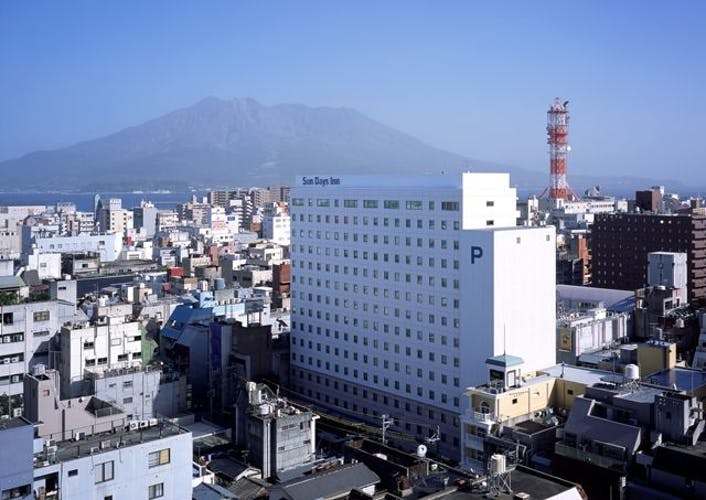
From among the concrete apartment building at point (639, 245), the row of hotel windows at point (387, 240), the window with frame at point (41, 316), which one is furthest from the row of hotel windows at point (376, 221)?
the concrete apartment building at point (639, 245)

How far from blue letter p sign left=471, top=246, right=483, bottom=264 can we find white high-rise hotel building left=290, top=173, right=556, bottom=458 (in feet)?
0.13

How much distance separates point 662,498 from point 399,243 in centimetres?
1779

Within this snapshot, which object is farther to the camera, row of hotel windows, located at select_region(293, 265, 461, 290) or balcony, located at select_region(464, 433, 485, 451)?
row of hotel windows, located at select_region(293, 265, 461, 290)

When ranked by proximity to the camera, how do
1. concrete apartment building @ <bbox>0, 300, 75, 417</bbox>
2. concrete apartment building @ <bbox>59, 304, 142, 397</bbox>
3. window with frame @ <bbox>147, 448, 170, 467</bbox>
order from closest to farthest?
window with frame @ <bbox>147, 448, 170, 467</bbox>, concrete apartment building @ <bbox>59, 304, 142, 397</bbox>, concrete apartment building @ <bbox>0, 300, 75, 417</bbox>

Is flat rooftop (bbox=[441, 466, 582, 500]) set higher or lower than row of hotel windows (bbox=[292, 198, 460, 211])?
lower

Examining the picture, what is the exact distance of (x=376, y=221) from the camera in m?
35.3

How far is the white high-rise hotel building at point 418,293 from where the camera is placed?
3070cm

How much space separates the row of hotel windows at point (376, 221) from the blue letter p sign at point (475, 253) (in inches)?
51.4

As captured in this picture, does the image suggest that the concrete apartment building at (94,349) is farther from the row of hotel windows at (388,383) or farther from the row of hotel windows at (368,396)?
the row of hotel windows at (388,383)

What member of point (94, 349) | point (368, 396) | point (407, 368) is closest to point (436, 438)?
point (407, 368)

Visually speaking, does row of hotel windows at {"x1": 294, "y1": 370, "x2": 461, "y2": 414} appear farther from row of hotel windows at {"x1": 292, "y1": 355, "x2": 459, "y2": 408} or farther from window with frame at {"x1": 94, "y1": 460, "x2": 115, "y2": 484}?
window with frame at {"x1": 94, "y1": 460, "x2": 115, "y2": 484}

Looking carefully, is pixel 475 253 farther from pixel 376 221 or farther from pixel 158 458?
pixel 158 458

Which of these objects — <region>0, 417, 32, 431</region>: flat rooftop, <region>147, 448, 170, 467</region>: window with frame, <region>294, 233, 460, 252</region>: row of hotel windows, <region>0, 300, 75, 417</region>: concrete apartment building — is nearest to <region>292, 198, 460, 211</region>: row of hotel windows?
<region>294, 233, 460, 252</region>: row of hotel windows

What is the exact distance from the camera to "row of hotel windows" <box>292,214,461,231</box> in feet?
105
